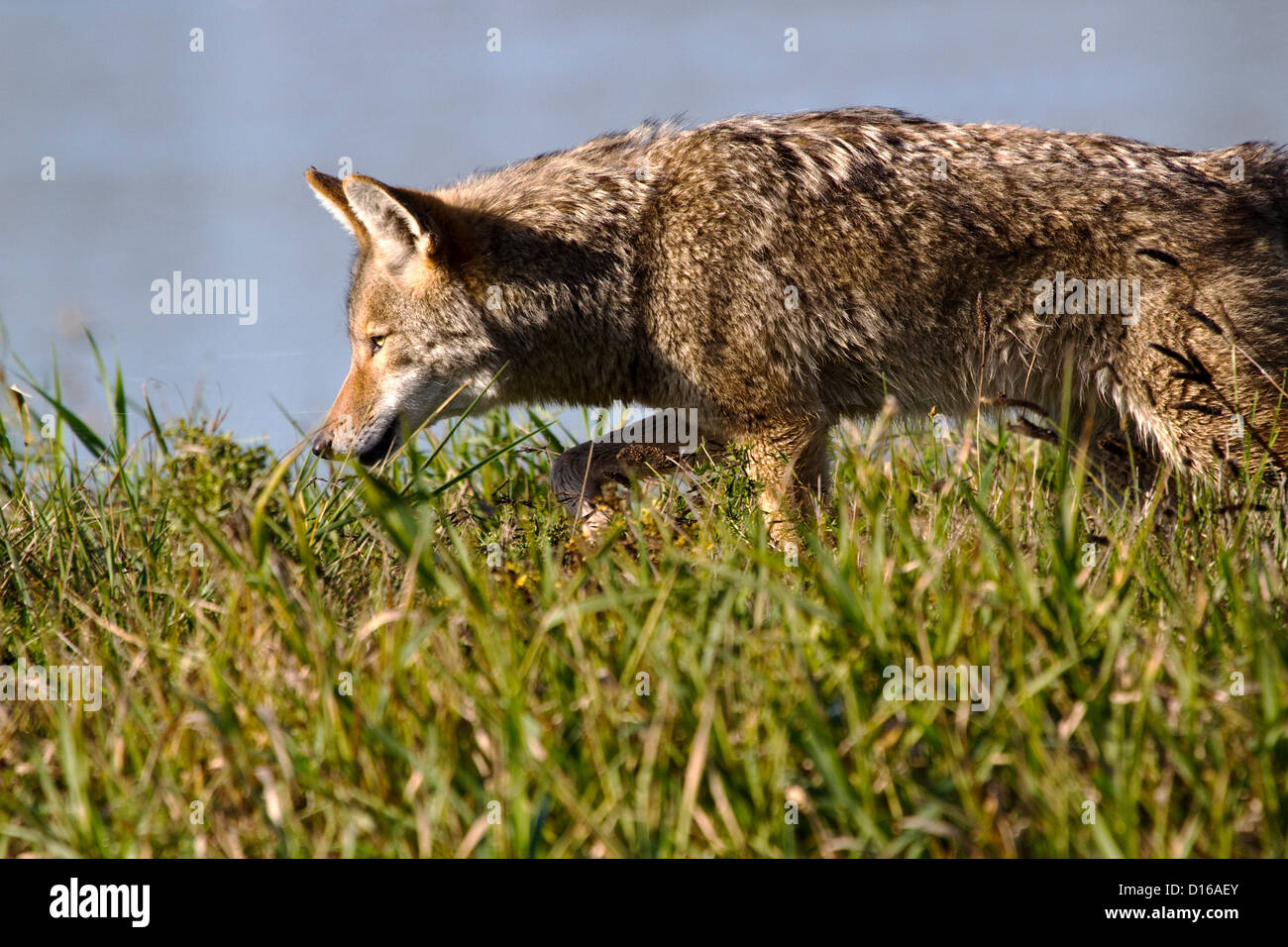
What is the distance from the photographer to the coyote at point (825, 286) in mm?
5000

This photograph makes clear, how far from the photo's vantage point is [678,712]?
→ 253 centimetres

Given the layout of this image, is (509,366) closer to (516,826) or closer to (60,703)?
(60,703)

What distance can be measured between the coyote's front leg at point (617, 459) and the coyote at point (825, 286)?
2cm

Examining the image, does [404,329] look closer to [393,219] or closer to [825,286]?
[393,219]

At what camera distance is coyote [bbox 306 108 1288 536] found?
16.4ft

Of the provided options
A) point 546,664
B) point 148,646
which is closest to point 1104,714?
point 546,664

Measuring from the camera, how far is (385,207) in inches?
209

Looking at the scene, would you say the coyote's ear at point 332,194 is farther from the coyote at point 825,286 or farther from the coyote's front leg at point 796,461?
the coyote's front leg at point 796,461

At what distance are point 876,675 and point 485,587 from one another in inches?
40.0

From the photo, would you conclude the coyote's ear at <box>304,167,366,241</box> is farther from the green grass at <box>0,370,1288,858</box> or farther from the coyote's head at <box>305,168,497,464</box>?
the green grass at <box>0,370,1288,858</box>

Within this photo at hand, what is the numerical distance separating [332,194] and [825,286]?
2.45 meters

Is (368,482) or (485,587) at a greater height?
(368,482)
